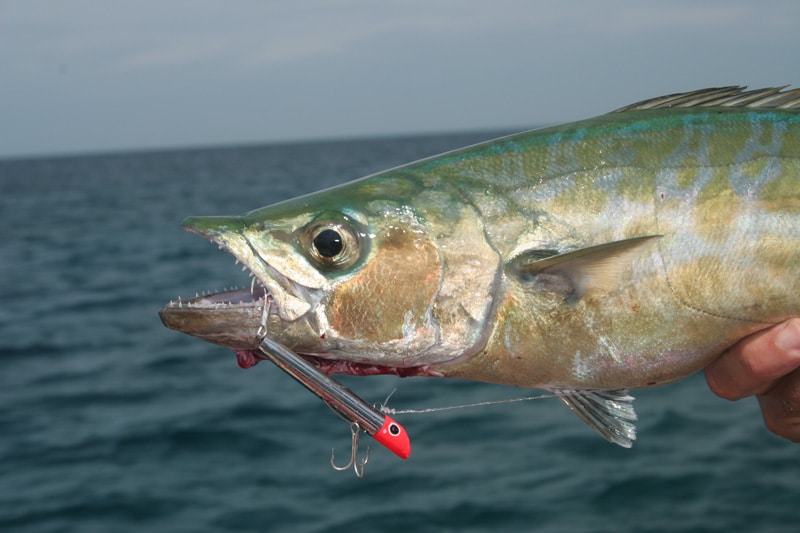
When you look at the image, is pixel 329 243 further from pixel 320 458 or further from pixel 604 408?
pixel 320 458

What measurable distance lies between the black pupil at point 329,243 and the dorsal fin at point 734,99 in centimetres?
103

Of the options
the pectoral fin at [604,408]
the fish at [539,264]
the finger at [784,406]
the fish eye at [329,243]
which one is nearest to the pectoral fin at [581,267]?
the fish at [539,264]

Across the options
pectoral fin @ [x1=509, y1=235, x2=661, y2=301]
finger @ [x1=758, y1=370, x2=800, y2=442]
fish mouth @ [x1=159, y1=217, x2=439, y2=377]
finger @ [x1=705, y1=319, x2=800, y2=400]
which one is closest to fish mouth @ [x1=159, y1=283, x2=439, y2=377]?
fish mouth @ [x1=159, y1=217, x2=439, y2=377]

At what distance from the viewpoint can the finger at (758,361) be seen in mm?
2934

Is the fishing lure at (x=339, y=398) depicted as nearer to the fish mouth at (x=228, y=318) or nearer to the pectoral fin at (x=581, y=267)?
the fish mouth at (x=228, y=318)

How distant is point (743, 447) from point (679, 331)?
735 centimetres

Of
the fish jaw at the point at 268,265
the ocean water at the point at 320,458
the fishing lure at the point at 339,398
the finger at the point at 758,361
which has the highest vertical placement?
the fish jaw at the point at 268,265

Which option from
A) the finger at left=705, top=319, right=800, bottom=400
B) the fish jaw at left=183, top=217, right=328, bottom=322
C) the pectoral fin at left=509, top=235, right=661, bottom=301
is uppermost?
the fish jaw at left=183, top=217, right=328, bottom=322

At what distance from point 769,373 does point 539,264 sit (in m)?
1.05

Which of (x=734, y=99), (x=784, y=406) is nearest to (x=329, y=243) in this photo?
(x=734, y=99)

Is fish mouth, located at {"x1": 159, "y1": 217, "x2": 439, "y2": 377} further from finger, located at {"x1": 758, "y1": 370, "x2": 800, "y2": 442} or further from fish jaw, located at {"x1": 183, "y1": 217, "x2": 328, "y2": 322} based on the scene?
finger, located at {"x1": 758, "y1": 370, "x2": 800, "y2": 442}

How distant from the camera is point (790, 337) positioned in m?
2.93

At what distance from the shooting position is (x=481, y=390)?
11.3 m

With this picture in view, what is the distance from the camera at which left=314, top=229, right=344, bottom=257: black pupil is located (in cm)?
273
